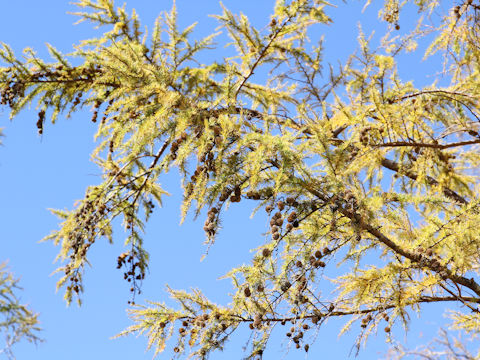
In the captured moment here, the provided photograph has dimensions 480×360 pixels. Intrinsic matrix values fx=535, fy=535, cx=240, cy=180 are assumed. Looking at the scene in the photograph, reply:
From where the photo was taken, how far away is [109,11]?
5.74m

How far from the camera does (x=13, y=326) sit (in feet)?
25.1

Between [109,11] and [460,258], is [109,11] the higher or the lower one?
the higher one

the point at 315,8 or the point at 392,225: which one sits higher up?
the point at 315,8

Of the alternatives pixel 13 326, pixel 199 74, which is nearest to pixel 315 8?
pixel 199 74

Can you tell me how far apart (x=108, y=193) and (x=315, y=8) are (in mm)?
2781

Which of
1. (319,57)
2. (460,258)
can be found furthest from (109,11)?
(460,258)

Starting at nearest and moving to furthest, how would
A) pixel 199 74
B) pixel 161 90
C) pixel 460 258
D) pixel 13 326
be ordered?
1. pixel 161 90
2. pixel 460 258
3. pixel 199 74
4. pixel 13 326

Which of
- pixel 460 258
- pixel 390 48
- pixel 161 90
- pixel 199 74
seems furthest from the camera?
pixel 390 48

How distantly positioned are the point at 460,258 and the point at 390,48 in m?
2.75

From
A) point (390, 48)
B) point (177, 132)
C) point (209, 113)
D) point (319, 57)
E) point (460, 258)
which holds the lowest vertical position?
point (177, 132)

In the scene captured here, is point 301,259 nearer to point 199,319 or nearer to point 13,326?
point 199,319

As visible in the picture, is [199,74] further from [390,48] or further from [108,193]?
[390,48]

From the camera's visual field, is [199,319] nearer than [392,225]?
Yes

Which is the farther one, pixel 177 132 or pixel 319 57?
pixel 319 57
